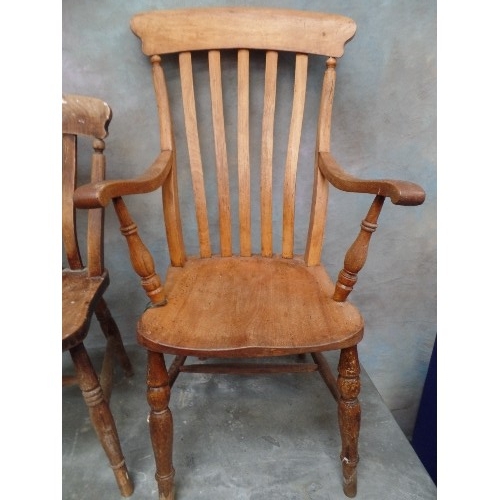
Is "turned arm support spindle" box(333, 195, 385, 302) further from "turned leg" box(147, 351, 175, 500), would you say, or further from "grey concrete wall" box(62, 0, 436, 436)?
"grey concrete wall" box(62, 0, 436, 436)

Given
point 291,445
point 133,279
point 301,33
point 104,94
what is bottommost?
point 291,445

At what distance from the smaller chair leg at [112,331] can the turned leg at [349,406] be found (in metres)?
0.69

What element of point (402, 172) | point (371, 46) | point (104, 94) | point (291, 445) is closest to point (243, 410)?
point (291, 445)

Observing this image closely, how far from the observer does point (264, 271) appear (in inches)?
38.5

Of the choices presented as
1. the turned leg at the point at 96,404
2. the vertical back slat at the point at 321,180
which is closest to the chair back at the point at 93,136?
the turned leg at the point at 96,404

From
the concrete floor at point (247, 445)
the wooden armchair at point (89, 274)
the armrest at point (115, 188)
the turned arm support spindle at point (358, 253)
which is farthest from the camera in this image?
the concrete floor at point (247, 445)

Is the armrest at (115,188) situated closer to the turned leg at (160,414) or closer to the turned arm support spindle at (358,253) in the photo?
the turned leg at (160,414)

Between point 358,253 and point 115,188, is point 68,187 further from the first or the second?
point 358,253

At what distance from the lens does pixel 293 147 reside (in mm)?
1013

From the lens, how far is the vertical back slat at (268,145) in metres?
0.99

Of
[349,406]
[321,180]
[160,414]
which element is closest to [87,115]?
[321,180]

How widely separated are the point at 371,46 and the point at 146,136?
2.38 ft

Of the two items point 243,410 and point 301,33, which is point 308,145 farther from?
point 243,410

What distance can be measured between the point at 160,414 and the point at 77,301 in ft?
1.03
